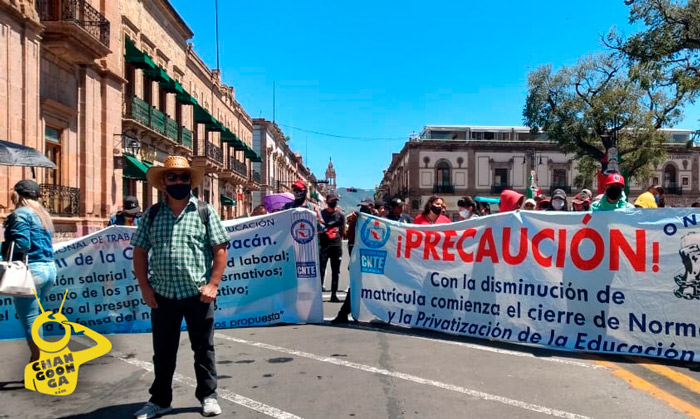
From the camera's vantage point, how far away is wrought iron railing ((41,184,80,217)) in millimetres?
15820

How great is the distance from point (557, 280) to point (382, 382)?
7.55 feet

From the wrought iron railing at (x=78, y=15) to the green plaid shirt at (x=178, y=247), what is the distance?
14.6 metres

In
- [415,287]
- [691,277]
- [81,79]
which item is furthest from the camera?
[81,79]

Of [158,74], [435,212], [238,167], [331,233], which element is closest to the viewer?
[435,212]

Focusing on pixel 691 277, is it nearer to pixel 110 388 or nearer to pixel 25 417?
pixel 110 388

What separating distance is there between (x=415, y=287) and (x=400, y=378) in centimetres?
205

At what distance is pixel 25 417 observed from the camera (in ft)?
12.9

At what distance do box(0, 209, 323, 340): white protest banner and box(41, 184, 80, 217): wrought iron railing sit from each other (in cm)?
1040

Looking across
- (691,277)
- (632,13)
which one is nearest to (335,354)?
(691,277)

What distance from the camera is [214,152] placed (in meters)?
35.9

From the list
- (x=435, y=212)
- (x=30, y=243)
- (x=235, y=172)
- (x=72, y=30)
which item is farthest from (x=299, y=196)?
(x=235, y=172)

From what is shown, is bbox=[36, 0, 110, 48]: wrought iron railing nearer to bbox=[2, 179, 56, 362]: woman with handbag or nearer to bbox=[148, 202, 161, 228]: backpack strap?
bbox=[2, 179, 56, 362]: woman with handbag

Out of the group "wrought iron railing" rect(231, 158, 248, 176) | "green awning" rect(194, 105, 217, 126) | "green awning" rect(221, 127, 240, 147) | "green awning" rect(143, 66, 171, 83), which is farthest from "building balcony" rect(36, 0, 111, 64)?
"wrought iron railing" rect(231, 158, 248, 176)

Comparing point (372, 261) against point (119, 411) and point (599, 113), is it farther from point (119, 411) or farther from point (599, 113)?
point (599, 113)
